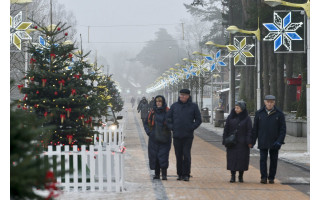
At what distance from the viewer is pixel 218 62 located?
40.9 meters

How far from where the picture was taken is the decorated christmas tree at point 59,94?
455 inches

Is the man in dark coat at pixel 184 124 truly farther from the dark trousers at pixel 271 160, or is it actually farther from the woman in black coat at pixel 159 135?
the dark trousers at pixel 271 160

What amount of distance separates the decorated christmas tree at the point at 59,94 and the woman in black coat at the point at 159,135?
1.12 metres

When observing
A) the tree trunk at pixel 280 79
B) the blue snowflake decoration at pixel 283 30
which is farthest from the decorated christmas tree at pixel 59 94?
the tree trunk at pixel 280 79

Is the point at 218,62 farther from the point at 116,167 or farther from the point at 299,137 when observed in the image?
the point at 116,167

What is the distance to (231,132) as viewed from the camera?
11.6m

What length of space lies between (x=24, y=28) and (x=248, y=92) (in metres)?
24.6

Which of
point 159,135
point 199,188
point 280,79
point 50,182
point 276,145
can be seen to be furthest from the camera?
point 280,79

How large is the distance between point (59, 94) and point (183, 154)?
2497mm

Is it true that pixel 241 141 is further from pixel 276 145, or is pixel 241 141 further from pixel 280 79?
pixel 280 79

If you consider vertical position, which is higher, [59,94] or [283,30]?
[283,30]

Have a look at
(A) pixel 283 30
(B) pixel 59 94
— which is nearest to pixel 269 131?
(B) pixel 59 94

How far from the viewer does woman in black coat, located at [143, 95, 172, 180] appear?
11.6 metres
